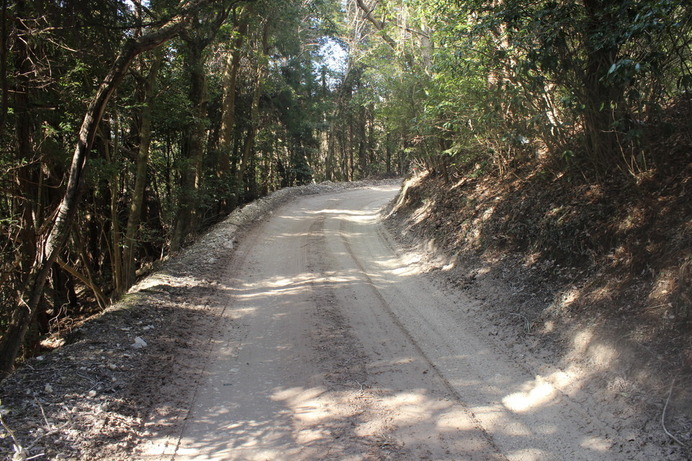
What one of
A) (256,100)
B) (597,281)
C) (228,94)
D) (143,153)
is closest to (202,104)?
(228,94)

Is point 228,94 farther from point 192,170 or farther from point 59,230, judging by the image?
point 59,230

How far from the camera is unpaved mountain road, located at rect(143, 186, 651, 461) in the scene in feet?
12.1

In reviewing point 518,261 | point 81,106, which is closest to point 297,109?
point 81,106

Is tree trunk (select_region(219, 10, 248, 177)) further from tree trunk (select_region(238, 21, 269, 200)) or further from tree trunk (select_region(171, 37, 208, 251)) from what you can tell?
tree trunk (select_region(171, 37, 208, 251))

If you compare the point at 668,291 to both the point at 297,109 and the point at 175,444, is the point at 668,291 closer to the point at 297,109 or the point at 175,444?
the point at 175,444

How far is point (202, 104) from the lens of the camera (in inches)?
579

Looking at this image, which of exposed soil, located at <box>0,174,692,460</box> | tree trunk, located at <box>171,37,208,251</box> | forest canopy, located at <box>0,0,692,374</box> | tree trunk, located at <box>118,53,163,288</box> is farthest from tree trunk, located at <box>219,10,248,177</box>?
exposed soil, located at <box>0,174,692,460</box>

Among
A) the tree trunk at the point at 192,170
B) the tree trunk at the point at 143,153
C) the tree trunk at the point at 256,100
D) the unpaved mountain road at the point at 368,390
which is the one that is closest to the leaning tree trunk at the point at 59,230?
the unpaved mountain road at the point at 368,390

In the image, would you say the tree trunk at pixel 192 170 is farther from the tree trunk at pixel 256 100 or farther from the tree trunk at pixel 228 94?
the tree trunk at pixel 256 100

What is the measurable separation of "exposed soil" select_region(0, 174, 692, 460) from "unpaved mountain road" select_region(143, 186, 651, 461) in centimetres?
3

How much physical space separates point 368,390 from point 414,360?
2.95 ft

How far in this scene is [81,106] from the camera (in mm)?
8312

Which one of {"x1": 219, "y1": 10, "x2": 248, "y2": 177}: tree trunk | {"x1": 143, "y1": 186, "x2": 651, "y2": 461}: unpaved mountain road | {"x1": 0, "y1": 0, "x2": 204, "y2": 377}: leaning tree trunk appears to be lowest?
{"x1": 143, "y1": 186, "x2": 651, "y2": 461}: unpaved mountain road

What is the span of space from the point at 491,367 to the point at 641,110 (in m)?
4.11
